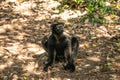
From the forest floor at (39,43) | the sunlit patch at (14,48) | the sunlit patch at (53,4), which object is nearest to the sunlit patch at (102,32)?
the forest floor at (39,43)

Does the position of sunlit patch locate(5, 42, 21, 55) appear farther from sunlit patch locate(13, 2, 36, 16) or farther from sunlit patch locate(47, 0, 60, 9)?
sunlit patch locate(47, 0, 60, 9)

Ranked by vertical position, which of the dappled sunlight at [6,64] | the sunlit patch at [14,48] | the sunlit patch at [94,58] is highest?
the sunlit patch at [14,48]

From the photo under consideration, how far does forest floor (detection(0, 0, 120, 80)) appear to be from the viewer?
25.1 ft

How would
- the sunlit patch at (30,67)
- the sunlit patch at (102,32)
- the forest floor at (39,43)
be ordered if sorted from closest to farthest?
the forest floor at (39,43) → the sunlit patch at (30,67) → the sunlit patch at (102,32)

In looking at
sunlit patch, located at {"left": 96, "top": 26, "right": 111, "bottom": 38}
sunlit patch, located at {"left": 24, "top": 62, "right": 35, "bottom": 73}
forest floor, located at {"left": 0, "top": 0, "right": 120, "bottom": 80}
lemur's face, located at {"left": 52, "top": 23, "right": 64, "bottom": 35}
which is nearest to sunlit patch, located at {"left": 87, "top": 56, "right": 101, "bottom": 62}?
forest floor, located at {"left": 0, "top": 0, "right": 120, "bottom": 80}

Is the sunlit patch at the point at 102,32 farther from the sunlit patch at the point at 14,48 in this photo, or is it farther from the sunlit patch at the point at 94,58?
the sunlit patch at the point at 14,48

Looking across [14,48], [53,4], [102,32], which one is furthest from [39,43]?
[53,4]

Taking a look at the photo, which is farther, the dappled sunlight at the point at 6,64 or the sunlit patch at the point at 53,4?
the sunlit patch at the point at 53,4

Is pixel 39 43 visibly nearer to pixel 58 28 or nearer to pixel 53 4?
pixel 58 28

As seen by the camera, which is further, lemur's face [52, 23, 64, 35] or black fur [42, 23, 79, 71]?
black fur [42, 23, 79, 71]

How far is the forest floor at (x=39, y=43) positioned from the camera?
766 cm

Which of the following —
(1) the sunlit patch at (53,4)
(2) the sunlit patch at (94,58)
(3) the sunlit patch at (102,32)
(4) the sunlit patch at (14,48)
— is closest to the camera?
(2) the sunlit patch at (94,58)

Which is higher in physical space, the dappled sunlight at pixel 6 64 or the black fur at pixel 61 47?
the black fur at pixel 61 47

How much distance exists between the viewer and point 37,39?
30.5 feet
